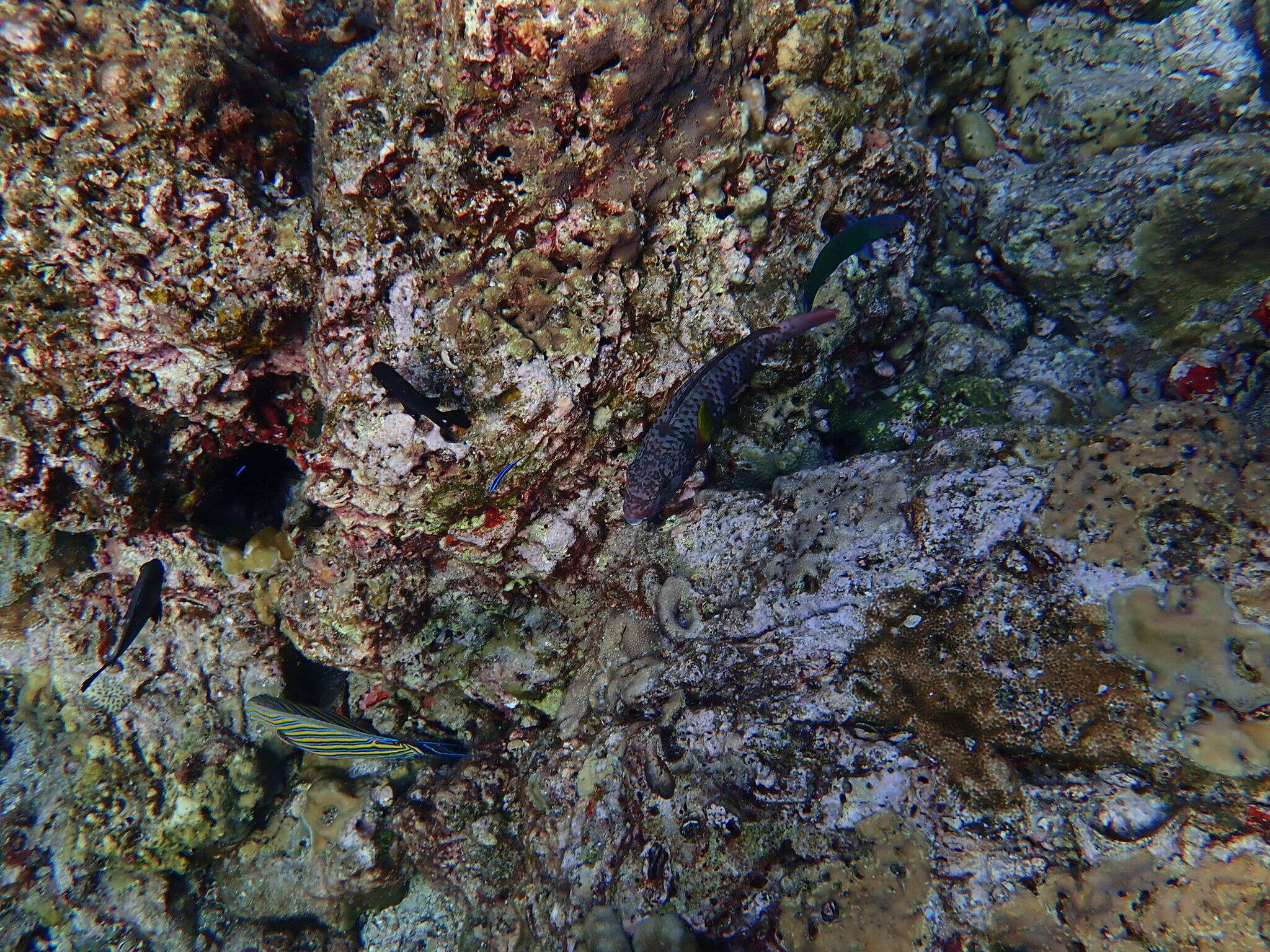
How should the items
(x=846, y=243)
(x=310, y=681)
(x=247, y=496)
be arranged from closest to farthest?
(x=846, y=243), (x=247, y=496), (x=310, y=681)

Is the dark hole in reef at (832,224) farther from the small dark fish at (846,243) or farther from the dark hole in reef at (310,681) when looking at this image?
the dark hole in reef at (310,681)

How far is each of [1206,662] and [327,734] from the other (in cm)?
423

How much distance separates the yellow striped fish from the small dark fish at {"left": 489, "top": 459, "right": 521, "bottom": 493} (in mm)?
1698

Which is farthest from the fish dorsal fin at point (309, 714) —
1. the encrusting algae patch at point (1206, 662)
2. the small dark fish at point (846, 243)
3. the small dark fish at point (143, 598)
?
the small dark fish at point (846, 243)

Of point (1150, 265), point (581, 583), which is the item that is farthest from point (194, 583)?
point (1150, 265)

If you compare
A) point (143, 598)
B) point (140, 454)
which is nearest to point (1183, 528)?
point (143, 598)

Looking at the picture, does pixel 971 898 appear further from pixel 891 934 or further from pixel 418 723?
pixel 418 723

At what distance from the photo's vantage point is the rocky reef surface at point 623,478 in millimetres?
2018

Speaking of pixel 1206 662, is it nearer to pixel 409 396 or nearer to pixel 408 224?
pixel 409 396

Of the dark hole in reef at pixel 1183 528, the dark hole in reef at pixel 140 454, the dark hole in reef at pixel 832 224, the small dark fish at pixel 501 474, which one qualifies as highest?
the dark hole in reef at pixel 140 454

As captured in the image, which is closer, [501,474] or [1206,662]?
[1206,662]

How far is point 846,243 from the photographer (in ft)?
10.7

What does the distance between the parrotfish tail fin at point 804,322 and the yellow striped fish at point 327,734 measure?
11.3ft

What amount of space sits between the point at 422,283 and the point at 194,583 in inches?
122
